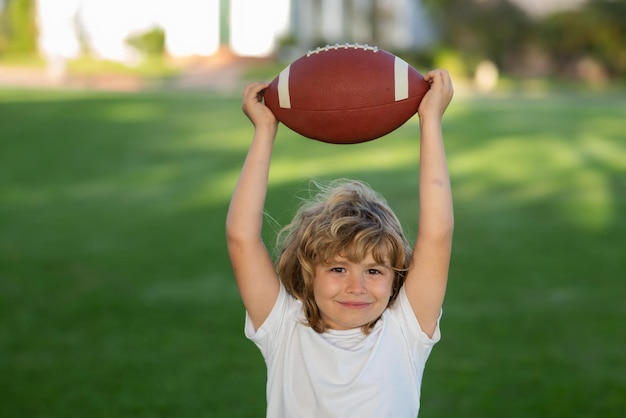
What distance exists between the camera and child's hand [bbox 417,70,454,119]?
223 centimetres

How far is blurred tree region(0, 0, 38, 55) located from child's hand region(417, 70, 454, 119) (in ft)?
91.9

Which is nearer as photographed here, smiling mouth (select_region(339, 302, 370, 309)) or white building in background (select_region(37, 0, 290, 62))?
smiling mouth (select_region(339, 302, 370, 309))

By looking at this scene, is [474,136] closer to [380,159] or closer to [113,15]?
[380,159]

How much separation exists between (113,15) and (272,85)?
87.7 feet

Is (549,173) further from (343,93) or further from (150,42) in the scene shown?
(150,42)

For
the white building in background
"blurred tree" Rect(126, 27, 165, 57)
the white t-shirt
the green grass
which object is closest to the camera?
the white t-shirt

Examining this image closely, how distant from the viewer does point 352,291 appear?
212 centimetres

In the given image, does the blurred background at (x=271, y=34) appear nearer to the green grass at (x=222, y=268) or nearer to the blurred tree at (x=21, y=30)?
the blurred tree at (x=21, y=30)

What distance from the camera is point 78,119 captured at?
45.3ft

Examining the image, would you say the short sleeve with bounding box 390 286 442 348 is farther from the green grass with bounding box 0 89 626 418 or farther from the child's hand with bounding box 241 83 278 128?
the green grass with bounding box 0 89 626 418

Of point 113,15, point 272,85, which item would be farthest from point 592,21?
point 272,85

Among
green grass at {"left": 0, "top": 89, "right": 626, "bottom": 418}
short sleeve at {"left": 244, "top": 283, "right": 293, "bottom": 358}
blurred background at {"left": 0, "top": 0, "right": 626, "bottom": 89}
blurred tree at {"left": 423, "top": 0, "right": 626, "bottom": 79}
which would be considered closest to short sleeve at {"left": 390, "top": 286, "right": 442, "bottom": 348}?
short sleeve at {"left": 244, "top": 283, "right": 293, "bottom": 358}

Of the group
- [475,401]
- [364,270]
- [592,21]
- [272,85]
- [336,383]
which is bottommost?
[475,401]

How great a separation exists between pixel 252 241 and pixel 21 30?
2826 cm
